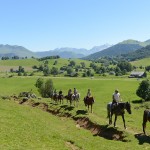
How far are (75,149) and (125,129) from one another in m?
9.86

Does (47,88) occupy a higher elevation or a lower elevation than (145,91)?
lower

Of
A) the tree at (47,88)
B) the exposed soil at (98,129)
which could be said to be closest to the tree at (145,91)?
the tree at (47,88)

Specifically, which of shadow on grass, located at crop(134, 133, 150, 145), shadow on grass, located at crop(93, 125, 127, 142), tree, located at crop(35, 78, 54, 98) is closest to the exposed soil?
shadow on grass, located at crop(93, 125, 127, 142)

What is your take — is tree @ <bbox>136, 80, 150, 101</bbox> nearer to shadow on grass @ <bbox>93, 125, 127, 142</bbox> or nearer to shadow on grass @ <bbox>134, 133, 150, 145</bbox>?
shadow on grass @ <bbox>93, 125, 127, 142</bbox>

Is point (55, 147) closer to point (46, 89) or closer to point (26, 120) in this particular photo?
point (26, 120)

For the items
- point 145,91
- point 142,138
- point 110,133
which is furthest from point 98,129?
point 145,91

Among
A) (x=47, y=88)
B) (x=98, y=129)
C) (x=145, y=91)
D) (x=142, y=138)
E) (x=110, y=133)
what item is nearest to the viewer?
(x=142, y=138)

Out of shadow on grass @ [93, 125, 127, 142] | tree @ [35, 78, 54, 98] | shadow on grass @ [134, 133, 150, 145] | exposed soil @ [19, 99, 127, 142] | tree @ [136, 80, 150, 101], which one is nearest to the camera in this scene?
shadow on grass @ [134, 133, 150, 145]

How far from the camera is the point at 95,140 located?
3712cm

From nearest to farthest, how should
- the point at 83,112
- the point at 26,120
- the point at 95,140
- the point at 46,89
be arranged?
the point at 95,140 < the point at 26,120 < the point at 83,112 < the point at 46,89

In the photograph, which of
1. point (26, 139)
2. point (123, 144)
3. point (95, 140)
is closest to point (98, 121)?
point (95, 140)

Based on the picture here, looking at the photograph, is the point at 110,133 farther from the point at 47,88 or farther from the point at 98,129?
the point at 47,88

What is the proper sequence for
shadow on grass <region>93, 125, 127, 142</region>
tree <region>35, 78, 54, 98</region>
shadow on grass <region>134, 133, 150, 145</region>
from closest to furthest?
shadow on grass <region>134, 133, 150, 145</region> → shadow on grass <region>93, 125, 127, 142</region> → tree <region>35, 78, 54, 98</region>

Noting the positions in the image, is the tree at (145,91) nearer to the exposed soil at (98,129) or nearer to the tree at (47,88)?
the tree at (47,88)
